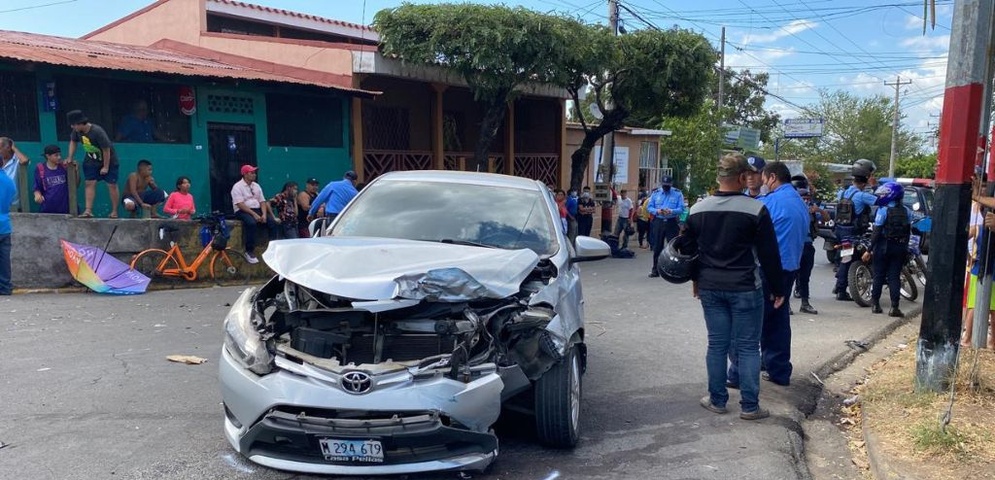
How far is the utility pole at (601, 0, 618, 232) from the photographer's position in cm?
1858

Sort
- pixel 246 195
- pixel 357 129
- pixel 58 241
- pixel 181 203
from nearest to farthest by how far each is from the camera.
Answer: pixel 58 241, pixel 181 203, pixel 246 195, pixel 357 129

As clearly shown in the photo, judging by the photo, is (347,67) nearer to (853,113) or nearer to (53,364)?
(53,364)

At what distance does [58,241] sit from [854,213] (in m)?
11.2

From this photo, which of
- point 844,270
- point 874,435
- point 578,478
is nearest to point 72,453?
point 578,478

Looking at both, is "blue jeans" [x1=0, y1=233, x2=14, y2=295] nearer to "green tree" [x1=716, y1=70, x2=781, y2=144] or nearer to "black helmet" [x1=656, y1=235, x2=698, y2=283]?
"black helmet" [x1=656, y1=235, x2=698, y2=283]

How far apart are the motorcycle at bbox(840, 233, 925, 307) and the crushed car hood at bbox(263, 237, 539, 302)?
23.9ft

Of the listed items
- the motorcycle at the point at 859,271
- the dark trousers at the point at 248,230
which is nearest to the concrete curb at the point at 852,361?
the motorcycle at the point at 859,271

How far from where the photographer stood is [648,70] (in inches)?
663

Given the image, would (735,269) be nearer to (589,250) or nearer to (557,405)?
(589,250)

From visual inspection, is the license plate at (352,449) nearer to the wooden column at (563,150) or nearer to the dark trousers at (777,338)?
the dark trousers at (777,338)

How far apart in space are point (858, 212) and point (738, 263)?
647 centimetres

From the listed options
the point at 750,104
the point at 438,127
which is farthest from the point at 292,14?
the point at 750,104

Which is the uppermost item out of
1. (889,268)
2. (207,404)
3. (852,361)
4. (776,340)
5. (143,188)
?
(143,188)

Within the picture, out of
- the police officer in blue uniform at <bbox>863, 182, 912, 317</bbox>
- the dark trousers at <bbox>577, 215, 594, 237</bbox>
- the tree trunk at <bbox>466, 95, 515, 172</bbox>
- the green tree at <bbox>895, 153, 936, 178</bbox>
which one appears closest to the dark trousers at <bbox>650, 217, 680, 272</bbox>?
the police officer in blue uniform at <bbox>863, 182, 912, 317</bbox>
